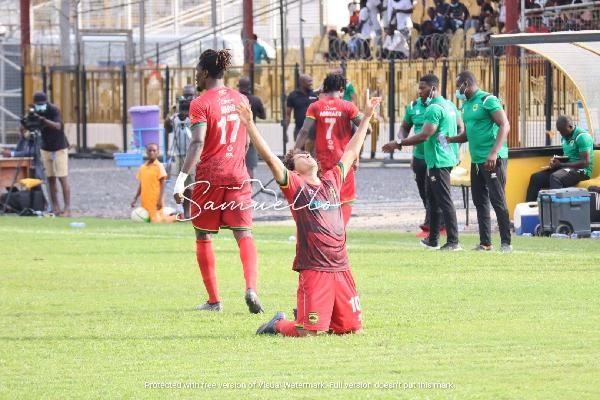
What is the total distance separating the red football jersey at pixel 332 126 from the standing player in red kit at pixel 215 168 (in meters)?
4.97

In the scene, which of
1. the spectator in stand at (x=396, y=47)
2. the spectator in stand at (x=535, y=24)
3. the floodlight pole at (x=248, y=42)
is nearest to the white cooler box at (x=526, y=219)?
the spectator in stand at (x=535, y=24)

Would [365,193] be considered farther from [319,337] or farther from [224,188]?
[319,337]

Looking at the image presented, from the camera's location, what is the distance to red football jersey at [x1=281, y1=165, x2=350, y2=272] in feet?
34.8

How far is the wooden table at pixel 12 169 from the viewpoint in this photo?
25.2 m

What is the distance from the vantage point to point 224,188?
40.8ft

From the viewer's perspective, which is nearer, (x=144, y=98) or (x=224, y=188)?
(x=224, y=188)

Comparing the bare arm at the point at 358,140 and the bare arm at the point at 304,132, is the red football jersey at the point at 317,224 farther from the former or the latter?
the bare arm at the point at 304,132

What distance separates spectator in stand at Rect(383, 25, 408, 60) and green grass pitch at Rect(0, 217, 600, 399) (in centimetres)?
Result: 1813

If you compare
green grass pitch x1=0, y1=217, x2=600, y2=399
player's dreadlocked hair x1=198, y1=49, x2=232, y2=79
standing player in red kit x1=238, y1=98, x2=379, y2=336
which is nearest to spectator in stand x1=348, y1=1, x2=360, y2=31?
green grass pitch x1=0, y1=217, x2=600, y2=399

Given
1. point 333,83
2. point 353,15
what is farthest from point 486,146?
point 353,15

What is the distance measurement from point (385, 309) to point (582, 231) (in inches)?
296

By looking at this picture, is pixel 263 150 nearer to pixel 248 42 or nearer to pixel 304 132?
pixel 304 132

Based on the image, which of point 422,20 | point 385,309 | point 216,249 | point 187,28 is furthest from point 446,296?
point 187,28

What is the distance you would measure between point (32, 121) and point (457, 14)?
15085 mm
